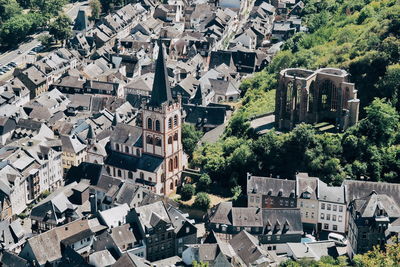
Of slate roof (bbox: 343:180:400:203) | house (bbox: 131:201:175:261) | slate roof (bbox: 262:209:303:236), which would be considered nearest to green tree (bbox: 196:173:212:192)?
house (bbox: 131:201:175:261)

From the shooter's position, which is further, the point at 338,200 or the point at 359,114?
the point at 359,114

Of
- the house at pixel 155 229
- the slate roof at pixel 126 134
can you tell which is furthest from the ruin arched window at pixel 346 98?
the house at pixel 155 229

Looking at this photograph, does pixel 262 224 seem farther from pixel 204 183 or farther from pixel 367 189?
pixel 204 183

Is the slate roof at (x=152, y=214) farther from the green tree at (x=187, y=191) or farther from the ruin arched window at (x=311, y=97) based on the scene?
the ruin arched window at (x=311, y=97)

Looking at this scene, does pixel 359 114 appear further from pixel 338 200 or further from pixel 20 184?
pixel 20 184

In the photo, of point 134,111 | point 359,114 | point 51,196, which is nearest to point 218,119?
point 134,111

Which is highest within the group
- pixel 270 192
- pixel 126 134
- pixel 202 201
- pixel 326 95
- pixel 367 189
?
pixel 326 95

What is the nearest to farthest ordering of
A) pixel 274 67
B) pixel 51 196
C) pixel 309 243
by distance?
1. pixel 309 243
2. pixel 51 196
3. pixel 274 67

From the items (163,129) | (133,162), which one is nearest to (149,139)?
(163,129)
